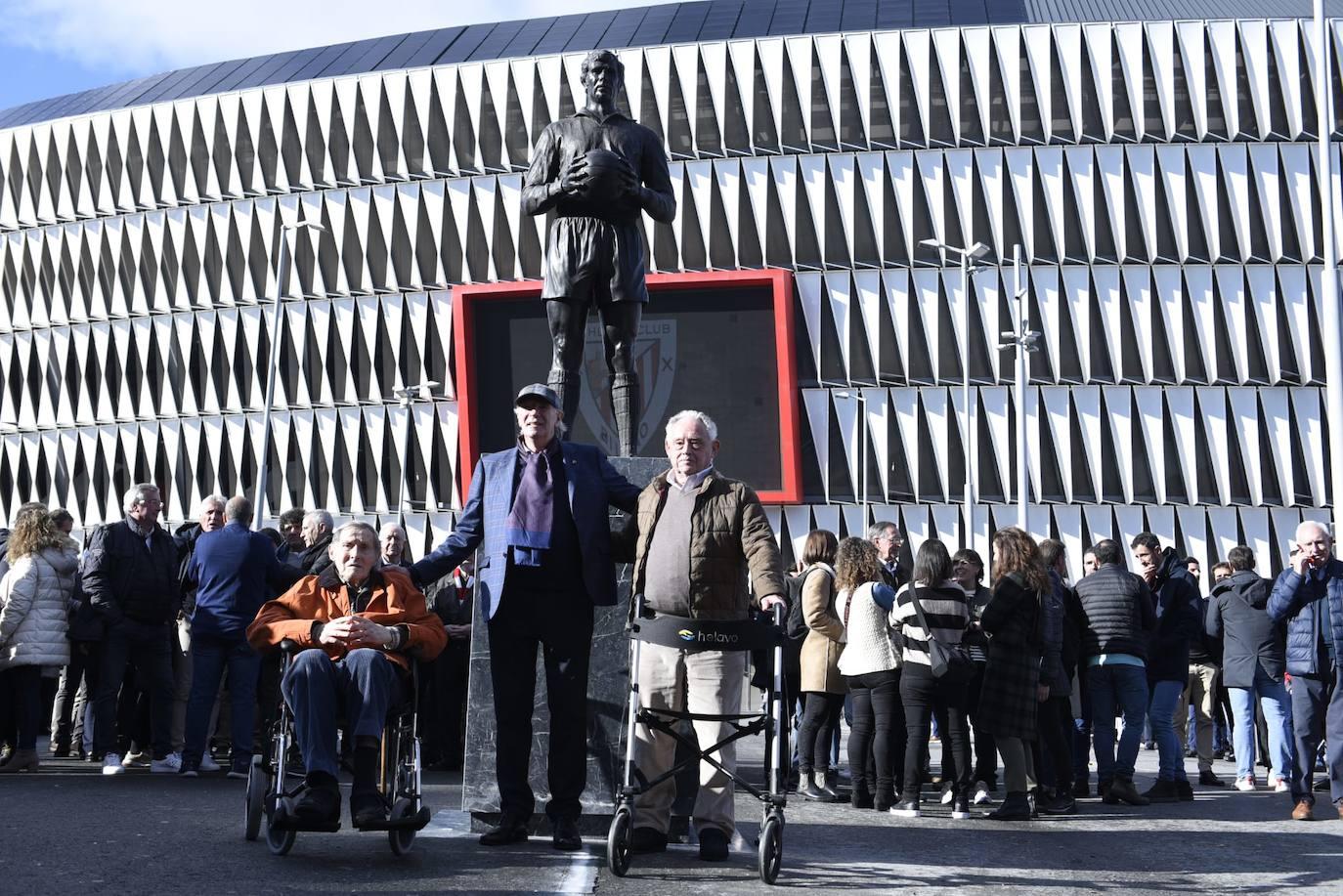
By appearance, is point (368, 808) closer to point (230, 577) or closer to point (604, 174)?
point (604, 174)

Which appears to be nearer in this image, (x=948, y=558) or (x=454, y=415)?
(x=948, y=558)

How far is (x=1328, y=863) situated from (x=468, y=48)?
5192cm

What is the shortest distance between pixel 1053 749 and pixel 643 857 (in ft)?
16.5

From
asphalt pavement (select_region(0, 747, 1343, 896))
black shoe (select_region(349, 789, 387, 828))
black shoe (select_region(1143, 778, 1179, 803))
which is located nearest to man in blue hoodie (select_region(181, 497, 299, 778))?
asphalt pavement (select_region(0, 747, 1343, 896))

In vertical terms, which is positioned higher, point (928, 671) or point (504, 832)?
point (928, 671)

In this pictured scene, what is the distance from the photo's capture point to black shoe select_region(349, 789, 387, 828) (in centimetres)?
729

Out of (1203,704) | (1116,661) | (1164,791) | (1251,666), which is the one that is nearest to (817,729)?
(1116,661)

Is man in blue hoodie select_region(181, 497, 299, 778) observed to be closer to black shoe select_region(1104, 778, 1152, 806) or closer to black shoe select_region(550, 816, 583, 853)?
black shoe select_region(550, 816, 583, 853)

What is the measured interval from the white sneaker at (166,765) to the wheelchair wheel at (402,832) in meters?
5.35

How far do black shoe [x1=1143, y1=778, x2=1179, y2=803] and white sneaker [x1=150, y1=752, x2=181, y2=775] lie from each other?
24.6 feet

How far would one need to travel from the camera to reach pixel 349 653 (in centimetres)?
775

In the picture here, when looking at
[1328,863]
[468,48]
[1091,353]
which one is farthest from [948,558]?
[468,48]

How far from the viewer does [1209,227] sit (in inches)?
1929

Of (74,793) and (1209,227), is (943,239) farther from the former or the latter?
(74,793)
